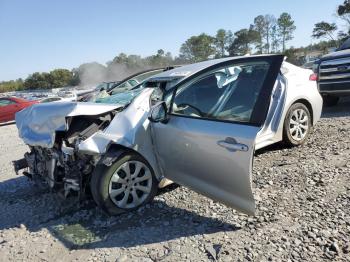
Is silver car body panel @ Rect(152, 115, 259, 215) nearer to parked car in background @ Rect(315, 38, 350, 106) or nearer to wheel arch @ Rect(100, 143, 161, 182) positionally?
wheel arch @ Rect(100, 143, 161, 182)

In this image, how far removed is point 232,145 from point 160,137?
3.69 feet

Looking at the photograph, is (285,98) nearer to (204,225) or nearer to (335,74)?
(204,225)

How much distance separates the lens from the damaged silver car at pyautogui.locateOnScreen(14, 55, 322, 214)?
11.0ft

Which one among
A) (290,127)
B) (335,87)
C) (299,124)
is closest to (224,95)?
(290,127)

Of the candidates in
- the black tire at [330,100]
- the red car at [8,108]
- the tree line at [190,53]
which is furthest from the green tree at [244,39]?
the black tire at [330,100]

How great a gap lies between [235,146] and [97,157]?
1629 mm

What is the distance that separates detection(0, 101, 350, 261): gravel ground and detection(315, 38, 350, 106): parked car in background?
3721mm

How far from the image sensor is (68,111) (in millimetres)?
4184

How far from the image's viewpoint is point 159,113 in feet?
13.5

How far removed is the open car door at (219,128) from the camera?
319 cm

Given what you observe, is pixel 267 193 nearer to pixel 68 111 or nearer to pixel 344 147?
pixel 344 147

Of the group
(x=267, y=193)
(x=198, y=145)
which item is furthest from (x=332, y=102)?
(x=198, y=145)

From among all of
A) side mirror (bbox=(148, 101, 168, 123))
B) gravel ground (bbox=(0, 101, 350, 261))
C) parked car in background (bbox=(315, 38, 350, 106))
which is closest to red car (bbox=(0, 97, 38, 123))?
gravel ground (bbox=(0, 101, 350, 261))

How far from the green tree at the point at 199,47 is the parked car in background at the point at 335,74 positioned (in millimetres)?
69259
